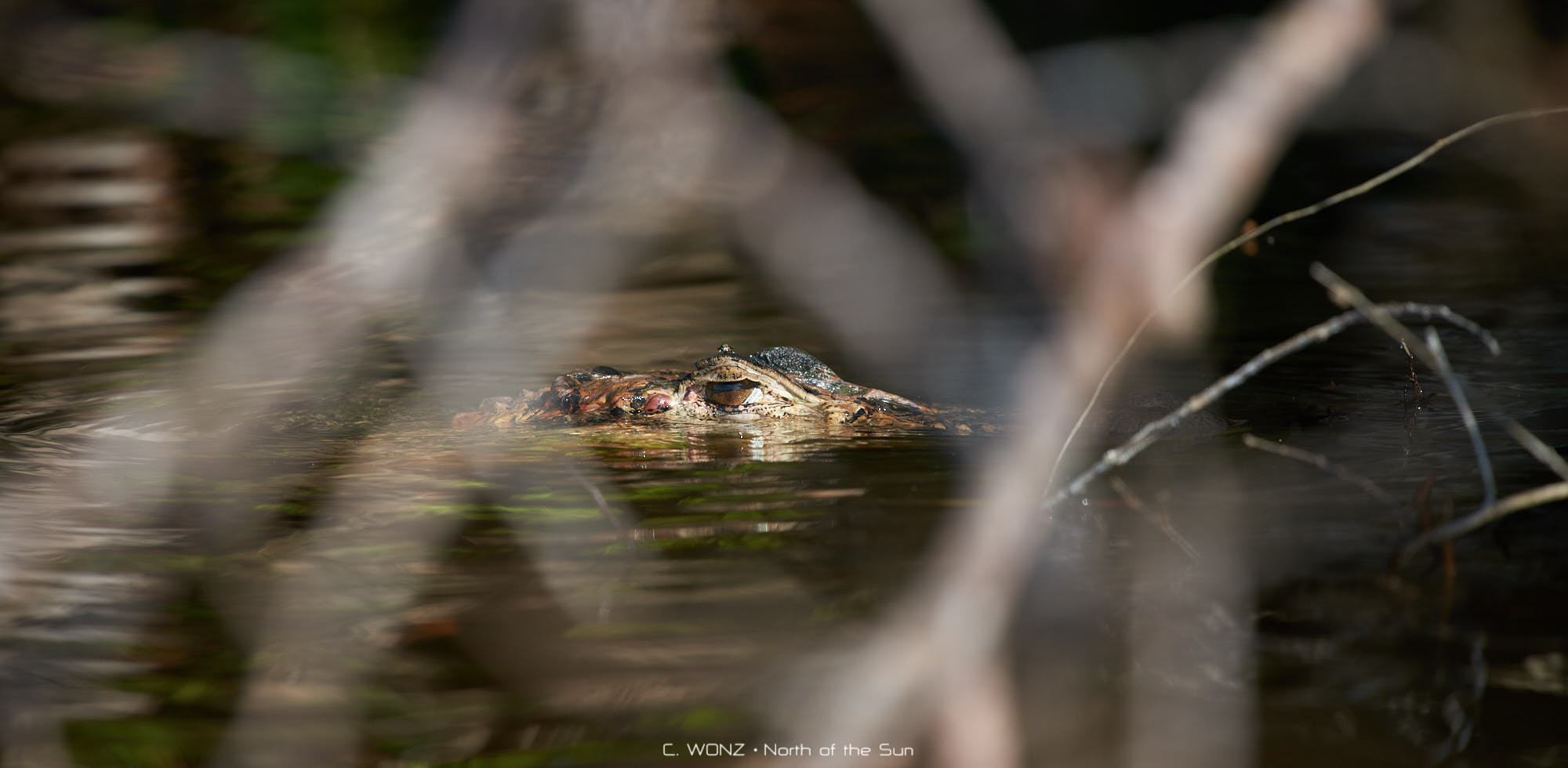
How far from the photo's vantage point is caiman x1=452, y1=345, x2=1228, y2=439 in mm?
5145

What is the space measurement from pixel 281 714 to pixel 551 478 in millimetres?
1950

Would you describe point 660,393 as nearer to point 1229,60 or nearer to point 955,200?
point 1229,60

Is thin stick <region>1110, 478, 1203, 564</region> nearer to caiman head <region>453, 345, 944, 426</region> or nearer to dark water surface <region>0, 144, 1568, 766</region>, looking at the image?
dark water surface <region>0, 144, 1568, 766</region>

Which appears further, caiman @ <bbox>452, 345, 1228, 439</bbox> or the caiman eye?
the caiman eye

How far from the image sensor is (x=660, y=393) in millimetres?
5383

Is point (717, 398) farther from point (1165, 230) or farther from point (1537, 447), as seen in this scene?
point (1165, 230)

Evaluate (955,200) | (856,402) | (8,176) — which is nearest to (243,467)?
(856,402)

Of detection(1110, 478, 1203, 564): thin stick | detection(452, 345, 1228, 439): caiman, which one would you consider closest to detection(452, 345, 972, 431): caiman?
detection(452, 345, 1228, 439): caiman

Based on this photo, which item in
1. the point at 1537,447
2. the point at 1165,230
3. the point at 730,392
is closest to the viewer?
the point at 1165,230

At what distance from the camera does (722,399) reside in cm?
532

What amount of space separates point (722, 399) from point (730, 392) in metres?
0.06

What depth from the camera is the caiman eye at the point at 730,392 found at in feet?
17.3

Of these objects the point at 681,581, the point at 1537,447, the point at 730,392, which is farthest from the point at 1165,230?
the point at 730,392

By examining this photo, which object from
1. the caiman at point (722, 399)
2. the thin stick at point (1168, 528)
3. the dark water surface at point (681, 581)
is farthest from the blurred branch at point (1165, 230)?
the caiman at point (722, 399)
